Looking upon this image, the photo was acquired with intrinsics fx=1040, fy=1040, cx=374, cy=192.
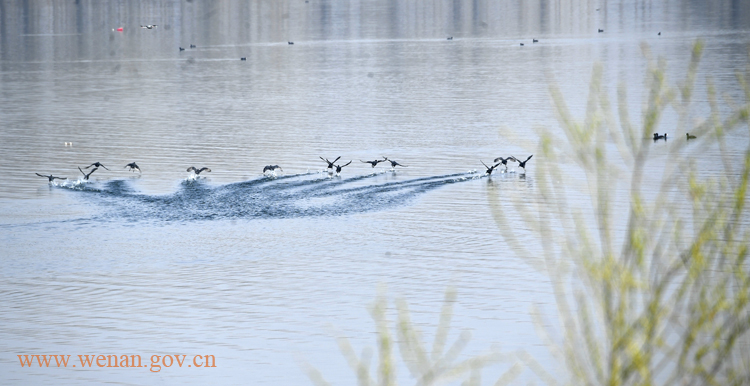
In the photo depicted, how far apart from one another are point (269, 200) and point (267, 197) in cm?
38

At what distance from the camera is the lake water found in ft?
62.6

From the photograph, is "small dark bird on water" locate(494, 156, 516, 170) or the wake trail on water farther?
"small dark bird on water" locate(494, 156, 516, 170)

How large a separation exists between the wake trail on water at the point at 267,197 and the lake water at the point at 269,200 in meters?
0.10

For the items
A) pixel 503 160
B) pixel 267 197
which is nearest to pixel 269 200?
pixel 267 197

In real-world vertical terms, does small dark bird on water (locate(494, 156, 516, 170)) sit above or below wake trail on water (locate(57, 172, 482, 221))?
above

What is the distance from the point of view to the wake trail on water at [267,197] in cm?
2833

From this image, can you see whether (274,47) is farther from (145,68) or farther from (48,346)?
(48,346)

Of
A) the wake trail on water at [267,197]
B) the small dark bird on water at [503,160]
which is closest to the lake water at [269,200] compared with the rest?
the wake trail on water at [267,197]

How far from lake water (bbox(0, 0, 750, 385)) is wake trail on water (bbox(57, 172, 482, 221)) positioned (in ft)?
0.33

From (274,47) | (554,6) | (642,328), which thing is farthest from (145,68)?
(554,6)

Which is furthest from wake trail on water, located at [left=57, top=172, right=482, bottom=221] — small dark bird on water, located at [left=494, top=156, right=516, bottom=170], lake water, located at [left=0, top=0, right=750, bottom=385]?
small dark bird on water, located at [left=494, top=156, right=516, bottom=170]

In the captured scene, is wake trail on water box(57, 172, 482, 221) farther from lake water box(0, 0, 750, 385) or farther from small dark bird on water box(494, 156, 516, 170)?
small dark bird on water box(494, 156, 516, 170)

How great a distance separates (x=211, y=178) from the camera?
32531mm

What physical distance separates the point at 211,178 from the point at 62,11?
457 ft
